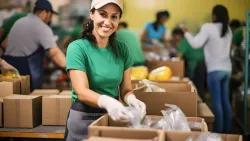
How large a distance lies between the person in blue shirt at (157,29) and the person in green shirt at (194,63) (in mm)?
483

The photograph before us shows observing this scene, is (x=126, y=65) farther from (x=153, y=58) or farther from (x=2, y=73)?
(x=153, y=58)

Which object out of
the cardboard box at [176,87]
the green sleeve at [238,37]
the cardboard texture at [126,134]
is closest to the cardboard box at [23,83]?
the cardboard box at [176,87]

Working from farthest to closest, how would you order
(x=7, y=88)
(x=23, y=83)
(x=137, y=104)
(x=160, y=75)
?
1. (x=160, y=75)
2. (x=23, y=83)
3. (x=7, y=88)
4. (x=137, y=104)

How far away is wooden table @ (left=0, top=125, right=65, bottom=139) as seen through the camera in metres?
3.11

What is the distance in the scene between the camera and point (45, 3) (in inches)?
181

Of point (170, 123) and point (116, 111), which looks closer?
point (116, 111)

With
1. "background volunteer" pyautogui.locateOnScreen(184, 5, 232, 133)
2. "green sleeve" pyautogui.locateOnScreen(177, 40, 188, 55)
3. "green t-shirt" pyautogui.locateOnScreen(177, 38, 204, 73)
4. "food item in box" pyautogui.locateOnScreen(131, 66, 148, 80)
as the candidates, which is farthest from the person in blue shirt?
"food item in box" pyautogui.locateOnScreen(131, 66, 148, 80)

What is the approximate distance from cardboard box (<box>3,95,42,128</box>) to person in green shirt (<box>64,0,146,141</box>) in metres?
0.99

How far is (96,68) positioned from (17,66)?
242 centimetres

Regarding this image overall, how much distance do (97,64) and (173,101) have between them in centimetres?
77

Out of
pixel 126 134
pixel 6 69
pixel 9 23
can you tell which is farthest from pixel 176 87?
pixel 9 23

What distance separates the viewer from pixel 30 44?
14.3 feet

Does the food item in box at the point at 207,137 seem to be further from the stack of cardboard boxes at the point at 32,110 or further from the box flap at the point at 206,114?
the stack of cardboard boxes at the point at 32,110

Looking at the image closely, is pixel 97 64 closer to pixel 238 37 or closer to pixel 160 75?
pixel 160 75
